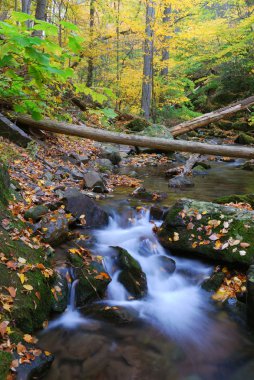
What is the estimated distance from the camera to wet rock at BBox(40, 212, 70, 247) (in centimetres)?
455

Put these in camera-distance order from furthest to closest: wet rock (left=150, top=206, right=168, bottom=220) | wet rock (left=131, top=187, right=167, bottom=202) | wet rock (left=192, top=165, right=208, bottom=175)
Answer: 1. wet rock (left=192, top=165, right=208, bottom=175)
2. wet rock (left=131, top=187, right=167, bottom=202)
3. wet rock (left=150, top=206, right=168, bottom=220)

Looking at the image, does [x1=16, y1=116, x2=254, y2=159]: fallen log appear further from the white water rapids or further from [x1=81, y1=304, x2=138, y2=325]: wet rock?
[x1=81, y1=304, x2=138, y2=325]: wet rock

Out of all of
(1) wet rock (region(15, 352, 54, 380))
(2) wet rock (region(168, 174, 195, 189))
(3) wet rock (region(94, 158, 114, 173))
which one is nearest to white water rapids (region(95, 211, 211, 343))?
(1) wet rock (region(15, 352, 54, 380))

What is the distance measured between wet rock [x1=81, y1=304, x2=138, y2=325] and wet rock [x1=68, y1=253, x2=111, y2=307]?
112mm

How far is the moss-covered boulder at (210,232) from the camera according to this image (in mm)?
4633

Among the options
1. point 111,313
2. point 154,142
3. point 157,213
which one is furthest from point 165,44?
point 111,313

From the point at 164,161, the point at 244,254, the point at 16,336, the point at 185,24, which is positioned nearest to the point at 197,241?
the point at 244,254

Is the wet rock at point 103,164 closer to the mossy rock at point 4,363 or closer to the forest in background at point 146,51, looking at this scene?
the forest in background at point 146,51

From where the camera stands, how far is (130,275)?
4488mm

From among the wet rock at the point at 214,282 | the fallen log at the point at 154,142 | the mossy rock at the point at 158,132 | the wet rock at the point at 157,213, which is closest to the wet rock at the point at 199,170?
the mossy rock at the point at 158,132

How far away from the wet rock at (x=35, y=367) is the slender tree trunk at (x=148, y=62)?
43.2 feet

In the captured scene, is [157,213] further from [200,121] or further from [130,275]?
[200,121]

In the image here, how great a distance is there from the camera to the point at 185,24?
54.3ft

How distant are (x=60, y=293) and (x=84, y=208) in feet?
6.60
